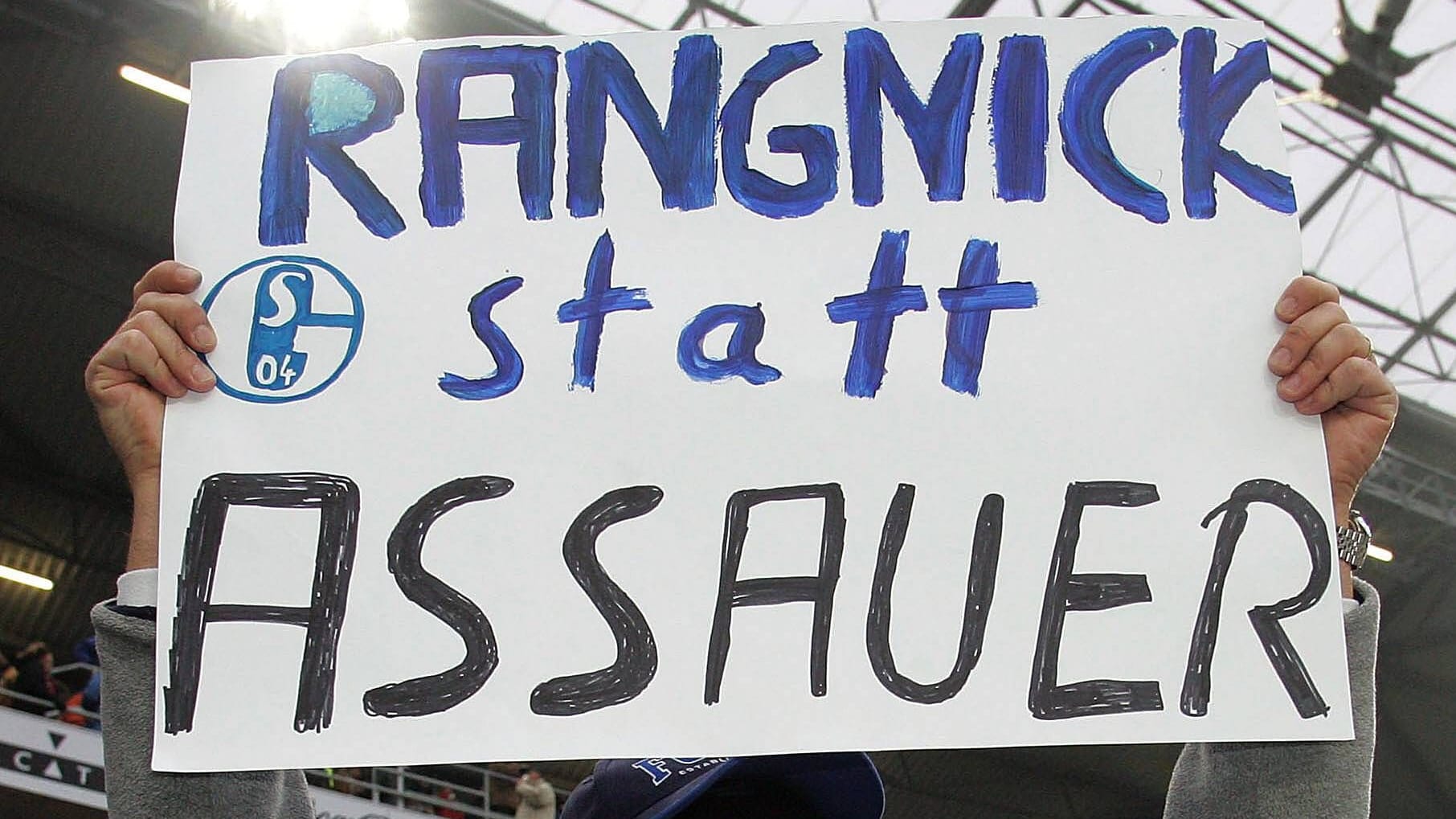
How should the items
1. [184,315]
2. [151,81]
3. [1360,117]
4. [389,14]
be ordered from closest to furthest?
[184,315], [389,14], [151,81], [1360,117]

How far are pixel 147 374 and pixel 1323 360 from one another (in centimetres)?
96

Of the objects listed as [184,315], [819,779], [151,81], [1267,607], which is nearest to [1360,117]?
[151,81]

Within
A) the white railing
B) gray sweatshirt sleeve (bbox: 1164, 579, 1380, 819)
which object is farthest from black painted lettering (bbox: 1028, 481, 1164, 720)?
the white railing

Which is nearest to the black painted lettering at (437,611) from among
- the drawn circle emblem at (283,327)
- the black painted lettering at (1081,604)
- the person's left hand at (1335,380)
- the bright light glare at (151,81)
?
the drawn circle emblem at (283,327)

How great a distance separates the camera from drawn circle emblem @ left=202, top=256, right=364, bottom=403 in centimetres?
124

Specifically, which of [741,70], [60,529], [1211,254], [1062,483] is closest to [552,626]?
[1062,483]

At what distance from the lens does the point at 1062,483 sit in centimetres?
119

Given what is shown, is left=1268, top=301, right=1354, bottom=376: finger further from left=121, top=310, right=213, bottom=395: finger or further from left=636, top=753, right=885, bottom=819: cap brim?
left=121, top=310, right=213, bottom=395: finger

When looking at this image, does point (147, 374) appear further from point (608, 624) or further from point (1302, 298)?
point (1302, 298)

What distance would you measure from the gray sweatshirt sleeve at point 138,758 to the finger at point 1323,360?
0.89 m

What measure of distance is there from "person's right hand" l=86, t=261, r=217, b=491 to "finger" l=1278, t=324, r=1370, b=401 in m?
0.89

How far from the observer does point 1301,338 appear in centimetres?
120

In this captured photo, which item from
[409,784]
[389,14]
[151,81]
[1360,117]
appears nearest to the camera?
[389,14]

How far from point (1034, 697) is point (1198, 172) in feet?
1.61
